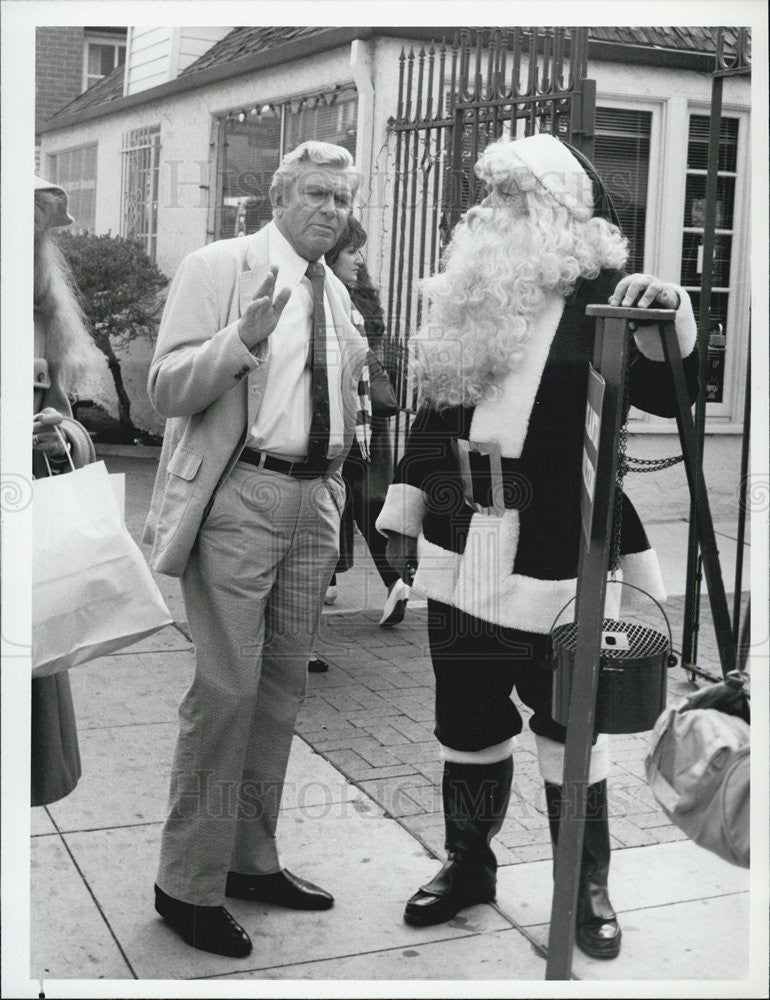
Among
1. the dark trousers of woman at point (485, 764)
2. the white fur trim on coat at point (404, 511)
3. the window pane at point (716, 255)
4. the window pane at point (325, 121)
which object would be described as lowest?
the dark trousers of woman at point (485, 764)

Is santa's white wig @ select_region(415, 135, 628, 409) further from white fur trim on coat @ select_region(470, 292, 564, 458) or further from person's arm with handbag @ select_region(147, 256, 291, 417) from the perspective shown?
person's arm with handbag @ select_region(147, 256, 291, 417)

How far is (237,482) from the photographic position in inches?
128

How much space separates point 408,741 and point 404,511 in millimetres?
1497

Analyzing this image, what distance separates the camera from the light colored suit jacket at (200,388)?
313 centimetres

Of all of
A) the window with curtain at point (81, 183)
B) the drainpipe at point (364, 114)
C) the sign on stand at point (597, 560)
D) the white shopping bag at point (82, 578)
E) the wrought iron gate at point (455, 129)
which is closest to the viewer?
the white shopping bag at point (82, 578)

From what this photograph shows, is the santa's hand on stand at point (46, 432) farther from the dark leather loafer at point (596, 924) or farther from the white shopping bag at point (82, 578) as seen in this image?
the dark leather loafer at point (596, 924)

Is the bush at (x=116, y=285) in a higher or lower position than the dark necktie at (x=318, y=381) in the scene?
Result: higher

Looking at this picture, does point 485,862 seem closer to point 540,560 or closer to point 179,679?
point 540,560

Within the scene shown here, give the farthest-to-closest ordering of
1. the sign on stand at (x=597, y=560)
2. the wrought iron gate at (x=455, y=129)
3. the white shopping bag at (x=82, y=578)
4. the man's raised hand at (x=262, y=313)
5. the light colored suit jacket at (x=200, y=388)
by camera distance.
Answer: the wrought iron gate at (x=455, y=129) < the light colored suit jacket at (x=200, y=388) < the man's raised hand at (x=262, y=313) < the sign on stand at (x=597, y=560) < the white shopping bag at (x=82, y=578)

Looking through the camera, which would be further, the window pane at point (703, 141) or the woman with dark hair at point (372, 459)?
the window pane at point (703, 141)

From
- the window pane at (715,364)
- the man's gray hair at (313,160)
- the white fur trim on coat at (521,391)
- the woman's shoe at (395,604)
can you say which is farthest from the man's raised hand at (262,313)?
the window pane at (715,364)

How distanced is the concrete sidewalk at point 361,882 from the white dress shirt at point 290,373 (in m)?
0.97

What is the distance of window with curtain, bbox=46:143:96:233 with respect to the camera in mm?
4102

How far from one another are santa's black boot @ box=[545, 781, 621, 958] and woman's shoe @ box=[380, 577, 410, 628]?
1694 mm
